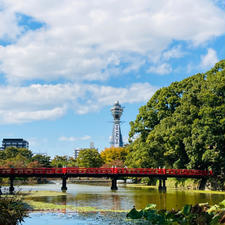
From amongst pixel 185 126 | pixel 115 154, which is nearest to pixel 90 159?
pixel 115 154

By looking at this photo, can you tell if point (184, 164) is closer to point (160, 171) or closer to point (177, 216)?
point (160, 171)

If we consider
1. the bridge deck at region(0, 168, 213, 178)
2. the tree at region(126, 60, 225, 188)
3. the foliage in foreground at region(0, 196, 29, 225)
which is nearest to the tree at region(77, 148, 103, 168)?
the tree at region(126, 60, 225, 188)

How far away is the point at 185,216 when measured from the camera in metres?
17.9

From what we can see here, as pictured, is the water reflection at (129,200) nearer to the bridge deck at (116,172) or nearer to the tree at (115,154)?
the bridge deck at (116,172)

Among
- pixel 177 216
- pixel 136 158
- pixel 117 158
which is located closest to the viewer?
pixel 177 216

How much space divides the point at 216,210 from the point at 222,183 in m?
28.1

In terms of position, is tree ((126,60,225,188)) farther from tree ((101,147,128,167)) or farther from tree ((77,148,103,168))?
tree ((101,147,128,167))

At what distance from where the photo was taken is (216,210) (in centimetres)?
1912

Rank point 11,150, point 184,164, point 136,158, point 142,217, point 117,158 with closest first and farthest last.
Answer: point 142,217 → point 184,164 → point 136,158 → point 117,158 → point 11,150

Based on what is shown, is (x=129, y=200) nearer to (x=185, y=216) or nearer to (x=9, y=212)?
(x=185, y=216)

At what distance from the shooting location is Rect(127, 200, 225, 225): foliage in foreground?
16672 millimetres

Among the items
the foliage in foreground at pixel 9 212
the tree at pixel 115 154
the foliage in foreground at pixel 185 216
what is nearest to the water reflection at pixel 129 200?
the foliage in foreground at pixel 185 216

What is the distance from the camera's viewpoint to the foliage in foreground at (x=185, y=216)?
16.7 meters

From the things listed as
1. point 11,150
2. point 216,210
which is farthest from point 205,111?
point 11,150
